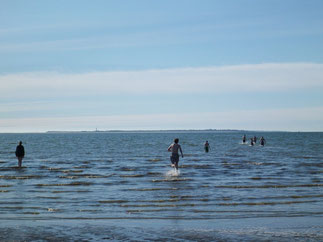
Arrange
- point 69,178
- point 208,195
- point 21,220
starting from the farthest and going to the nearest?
point 69,178 < point 208,195 < point 21,220

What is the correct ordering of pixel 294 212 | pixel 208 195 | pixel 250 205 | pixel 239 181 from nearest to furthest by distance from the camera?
1. pixel 294 212
2. pixel 250 205
3. pixel 208 195
4. pixel 239 181

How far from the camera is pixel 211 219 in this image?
11484 mm

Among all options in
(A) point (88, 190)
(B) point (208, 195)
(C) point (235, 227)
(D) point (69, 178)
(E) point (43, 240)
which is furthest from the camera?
A: (D) point (69, 178)

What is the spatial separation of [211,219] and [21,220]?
4624 millimetres

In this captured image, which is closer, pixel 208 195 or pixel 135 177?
pixel 208 195

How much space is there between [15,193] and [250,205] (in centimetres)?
854

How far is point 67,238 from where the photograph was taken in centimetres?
930

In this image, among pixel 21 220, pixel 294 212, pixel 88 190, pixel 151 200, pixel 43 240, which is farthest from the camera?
pixel 88 190

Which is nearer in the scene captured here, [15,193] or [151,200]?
[151,200]

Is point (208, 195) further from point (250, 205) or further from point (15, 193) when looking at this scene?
point (15, 193)

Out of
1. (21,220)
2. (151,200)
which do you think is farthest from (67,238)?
(151,200)

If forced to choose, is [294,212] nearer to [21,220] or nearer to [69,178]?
[21,220]

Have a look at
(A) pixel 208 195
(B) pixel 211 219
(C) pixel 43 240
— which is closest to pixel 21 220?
(C) pixel 43 240

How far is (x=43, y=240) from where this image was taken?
9148 mm
